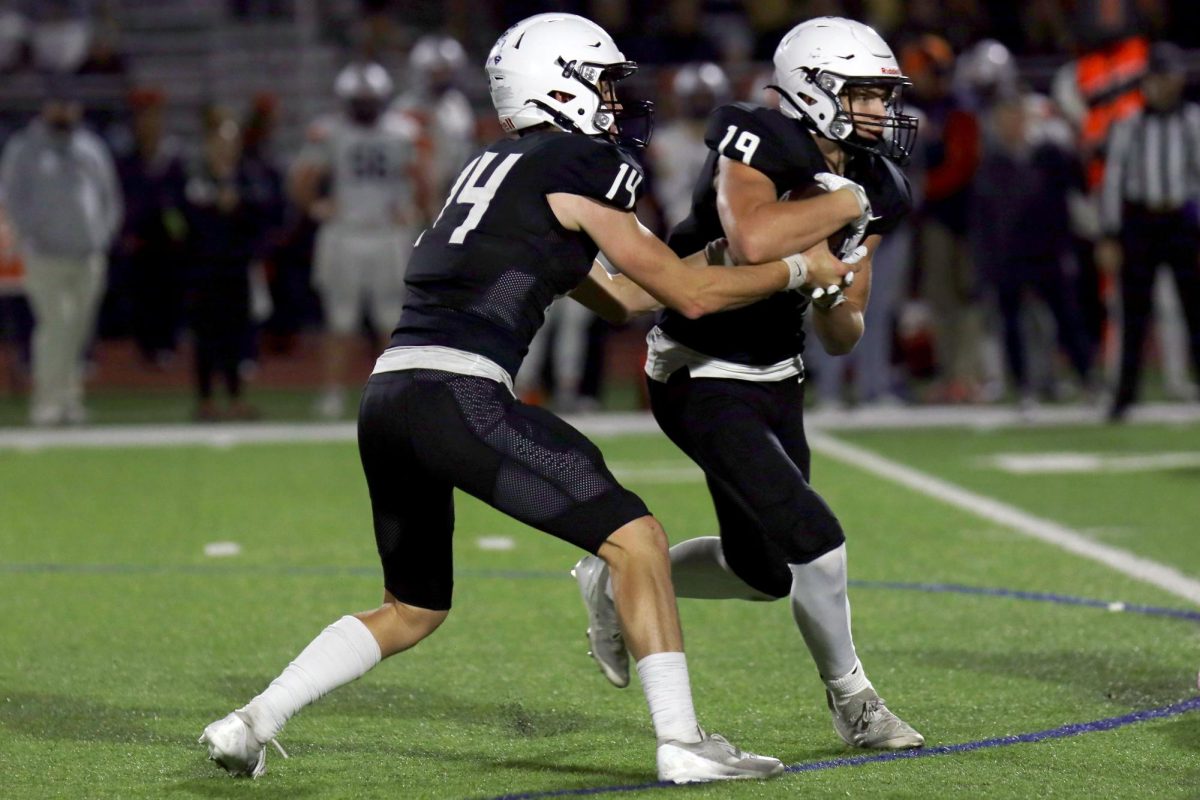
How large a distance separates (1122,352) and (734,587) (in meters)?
6.95

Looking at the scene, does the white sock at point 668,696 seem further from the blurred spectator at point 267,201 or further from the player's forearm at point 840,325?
the blurred spectator at point 267,201

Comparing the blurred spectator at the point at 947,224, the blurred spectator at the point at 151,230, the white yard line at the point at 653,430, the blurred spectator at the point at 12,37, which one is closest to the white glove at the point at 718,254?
the white yard line at the point at 653,430

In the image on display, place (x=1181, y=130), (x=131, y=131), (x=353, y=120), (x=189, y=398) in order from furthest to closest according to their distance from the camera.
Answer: (x=131, y=131) < (x=189, y=398) < (x=353, y=120) < (x=1181, y=130)

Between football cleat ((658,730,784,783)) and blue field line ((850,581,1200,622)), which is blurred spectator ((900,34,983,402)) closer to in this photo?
blue field line ((850,581,1200,622))

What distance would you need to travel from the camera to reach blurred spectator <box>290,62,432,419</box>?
11656 mm

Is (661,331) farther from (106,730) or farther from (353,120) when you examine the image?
(353,120)

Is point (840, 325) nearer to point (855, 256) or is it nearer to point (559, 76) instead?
point (855, 256)

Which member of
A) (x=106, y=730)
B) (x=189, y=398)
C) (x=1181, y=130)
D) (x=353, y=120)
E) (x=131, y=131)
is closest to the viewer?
(x=106, y=730)

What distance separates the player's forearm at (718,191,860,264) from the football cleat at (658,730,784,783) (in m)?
1.05

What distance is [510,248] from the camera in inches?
156

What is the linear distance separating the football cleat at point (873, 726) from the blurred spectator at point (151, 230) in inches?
372

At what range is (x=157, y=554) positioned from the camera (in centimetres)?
721

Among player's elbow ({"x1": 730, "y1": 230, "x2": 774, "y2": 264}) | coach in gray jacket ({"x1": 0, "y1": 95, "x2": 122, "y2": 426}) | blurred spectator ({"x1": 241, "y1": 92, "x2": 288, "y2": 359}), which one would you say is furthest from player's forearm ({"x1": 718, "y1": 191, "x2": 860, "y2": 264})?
blurred spectator ({"x1": 241, "y1": 92, "x2": 288, "y2": 359})

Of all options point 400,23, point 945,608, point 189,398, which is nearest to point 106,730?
point 945,608
